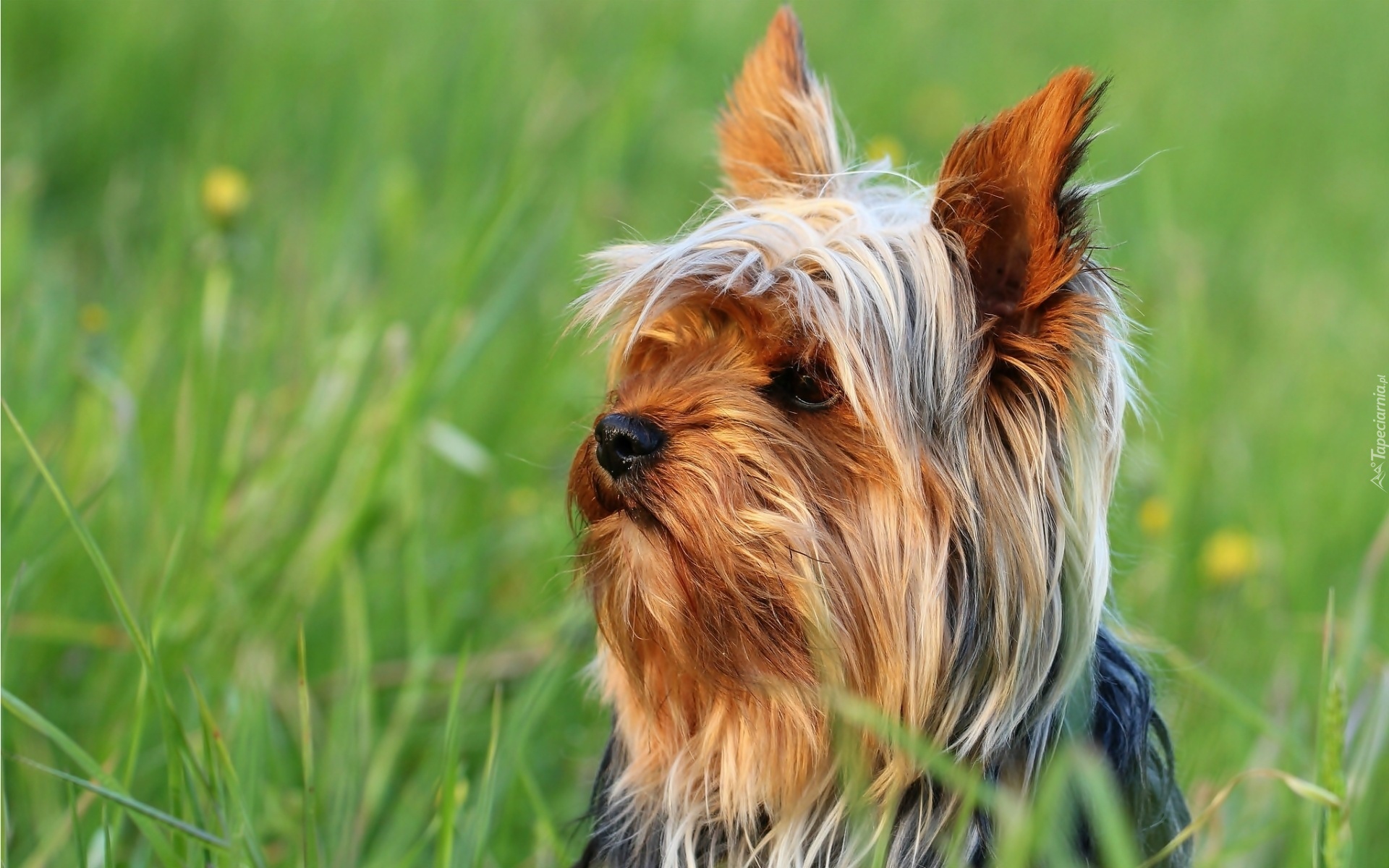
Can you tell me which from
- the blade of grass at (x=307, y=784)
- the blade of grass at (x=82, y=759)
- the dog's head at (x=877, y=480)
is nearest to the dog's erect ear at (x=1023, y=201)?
the dog's head at (x=877, y=480)

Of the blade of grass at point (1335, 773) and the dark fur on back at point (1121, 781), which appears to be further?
the dark fur on back at point (1121, 781)

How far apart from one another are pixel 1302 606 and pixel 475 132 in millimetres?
2838

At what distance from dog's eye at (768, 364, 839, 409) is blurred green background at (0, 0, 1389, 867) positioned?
566mm

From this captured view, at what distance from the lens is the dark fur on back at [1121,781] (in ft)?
6.65

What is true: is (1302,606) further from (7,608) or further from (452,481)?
(7,608)

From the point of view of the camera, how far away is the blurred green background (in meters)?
2.52

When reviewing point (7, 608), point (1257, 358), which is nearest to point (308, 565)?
point (7, 608)

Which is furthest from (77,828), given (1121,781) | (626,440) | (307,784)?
(1121,781)

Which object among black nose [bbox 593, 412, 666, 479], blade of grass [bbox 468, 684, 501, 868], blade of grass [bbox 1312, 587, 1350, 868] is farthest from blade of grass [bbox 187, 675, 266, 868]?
blade of grass [bbox 1312, 587, 1350, 868]

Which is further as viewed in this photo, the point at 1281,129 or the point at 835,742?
the point at 1281,129

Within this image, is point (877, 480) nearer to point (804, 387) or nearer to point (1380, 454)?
point (804, 387)

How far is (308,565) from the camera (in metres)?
3.03

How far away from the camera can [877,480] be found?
6.38 feet

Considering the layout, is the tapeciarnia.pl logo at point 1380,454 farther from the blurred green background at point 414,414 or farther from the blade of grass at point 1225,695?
the blade of grass at point 1225,695
